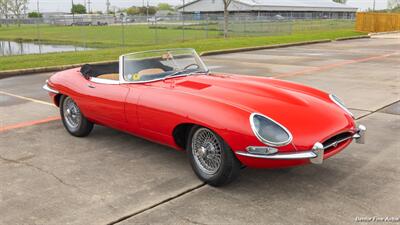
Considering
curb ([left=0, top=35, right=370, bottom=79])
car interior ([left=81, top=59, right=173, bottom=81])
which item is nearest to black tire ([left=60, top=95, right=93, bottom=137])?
car interior ([left=81, top=59, right=173, bottom=81])

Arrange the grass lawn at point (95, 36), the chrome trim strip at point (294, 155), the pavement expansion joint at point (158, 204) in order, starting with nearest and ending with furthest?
the pavement expansion joint at point (158, 204) < the chrome trim strip at point (294, 155) < the grass lawn at point (95, 36)

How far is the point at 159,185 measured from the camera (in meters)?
4.19

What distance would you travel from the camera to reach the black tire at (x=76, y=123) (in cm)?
570

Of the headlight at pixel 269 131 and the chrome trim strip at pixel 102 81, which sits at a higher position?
the chrome trim strip at pixel 102 81

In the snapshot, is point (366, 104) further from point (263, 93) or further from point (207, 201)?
point (207, 201)

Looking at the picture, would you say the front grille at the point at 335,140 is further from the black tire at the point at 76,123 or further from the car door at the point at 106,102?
the black tire at the point at 76,123

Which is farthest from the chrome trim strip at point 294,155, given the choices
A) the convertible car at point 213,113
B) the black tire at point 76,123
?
the black tire at point 76,123

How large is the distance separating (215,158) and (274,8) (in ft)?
272

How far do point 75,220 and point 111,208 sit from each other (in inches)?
12.6

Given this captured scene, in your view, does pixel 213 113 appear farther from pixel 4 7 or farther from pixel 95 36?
pixel 4 7

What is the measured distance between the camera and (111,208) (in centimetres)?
370

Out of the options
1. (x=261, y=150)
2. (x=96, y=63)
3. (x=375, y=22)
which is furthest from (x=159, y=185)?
(x=375, y=22)

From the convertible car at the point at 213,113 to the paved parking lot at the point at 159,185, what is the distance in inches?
12.4

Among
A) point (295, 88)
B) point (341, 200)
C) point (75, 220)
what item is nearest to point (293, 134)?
point (341, 200)
